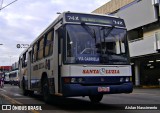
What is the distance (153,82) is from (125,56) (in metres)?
32.8

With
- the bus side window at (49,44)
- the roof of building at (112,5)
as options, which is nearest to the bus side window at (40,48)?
the bus side window at (49,44)

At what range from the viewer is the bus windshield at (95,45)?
456 inches

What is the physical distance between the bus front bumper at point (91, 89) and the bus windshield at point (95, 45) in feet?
2.74

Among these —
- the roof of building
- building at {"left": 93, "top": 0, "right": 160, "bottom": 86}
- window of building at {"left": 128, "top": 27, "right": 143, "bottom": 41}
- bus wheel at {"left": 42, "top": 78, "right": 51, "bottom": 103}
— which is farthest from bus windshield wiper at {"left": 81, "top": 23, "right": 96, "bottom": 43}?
the roof of building

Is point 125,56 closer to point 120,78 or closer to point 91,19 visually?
point 120,78

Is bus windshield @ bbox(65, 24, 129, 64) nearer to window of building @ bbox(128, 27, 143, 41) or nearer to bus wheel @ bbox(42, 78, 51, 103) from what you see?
bus wheel @ bbox(42, 78, 51, 103)

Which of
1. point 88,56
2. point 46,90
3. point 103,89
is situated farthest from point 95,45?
point 46,90

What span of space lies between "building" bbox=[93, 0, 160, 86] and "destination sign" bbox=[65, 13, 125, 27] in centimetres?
2274

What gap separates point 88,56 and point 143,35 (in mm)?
29049

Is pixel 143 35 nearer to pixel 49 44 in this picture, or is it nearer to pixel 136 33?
pixel 136 33

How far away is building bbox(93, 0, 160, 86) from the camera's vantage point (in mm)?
36312

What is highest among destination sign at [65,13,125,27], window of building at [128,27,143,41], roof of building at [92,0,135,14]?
roof of building at [92,0,135,14]

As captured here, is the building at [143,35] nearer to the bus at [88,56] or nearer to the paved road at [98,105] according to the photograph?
the paved road at [98,105]

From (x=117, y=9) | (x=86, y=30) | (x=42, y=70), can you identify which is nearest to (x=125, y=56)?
(x=86, y=30)
